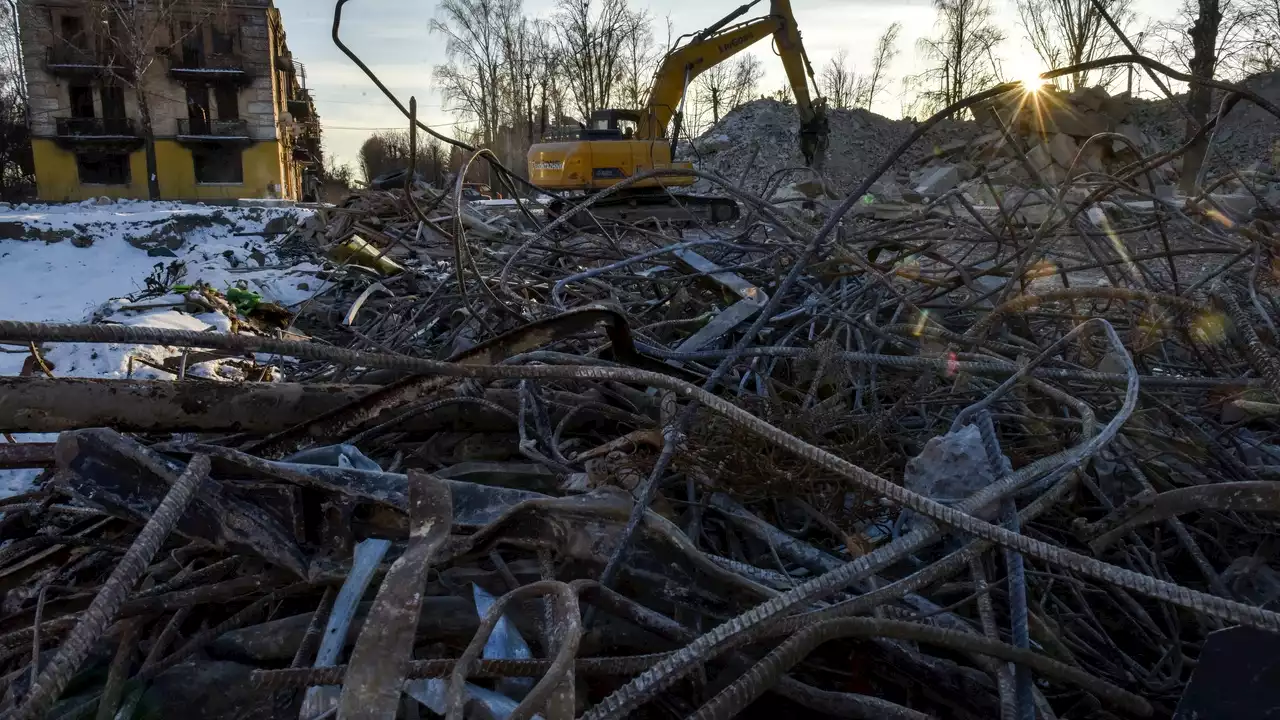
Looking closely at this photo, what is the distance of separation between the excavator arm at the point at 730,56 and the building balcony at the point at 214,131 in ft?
84.4

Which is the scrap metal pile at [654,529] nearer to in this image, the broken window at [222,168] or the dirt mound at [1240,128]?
the dirt mound at [1240,128]

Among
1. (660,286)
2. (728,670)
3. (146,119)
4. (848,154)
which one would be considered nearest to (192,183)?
(146,119)

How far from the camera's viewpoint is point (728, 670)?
124cm

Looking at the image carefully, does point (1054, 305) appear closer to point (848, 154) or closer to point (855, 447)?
point (855, 447)

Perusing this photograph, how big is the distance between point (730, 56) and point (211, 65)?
28.0 meters

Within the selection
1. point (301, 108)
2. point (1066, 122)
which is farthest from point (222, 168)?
point (1066, 122)

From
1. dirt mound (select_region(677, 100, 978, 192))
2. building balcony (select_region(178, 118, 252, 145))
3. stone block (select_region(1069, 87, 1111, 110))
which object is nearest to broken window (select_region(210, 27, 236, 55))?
building balcony (select_region(178, 118, 252, 145))

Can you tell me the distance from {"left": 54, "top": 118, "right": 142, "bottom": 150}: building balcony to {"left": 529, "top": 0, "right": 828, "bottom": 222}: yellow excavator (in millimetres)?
26929

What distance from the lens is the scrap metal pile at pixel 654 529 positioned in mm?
1100

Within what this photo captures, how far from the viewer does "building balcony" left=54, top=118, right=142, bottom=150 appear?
29906mm

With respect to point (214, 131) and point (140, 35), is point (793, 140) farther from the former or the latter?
point (140, 35)

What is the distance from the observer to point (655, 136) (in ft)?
38.4

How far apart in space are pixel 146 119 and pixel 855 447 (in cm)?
3581

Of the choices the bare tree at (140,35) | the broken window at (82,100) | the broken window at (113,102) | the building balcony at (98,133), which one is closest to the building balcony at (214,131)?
the bare tree at (140,35)
